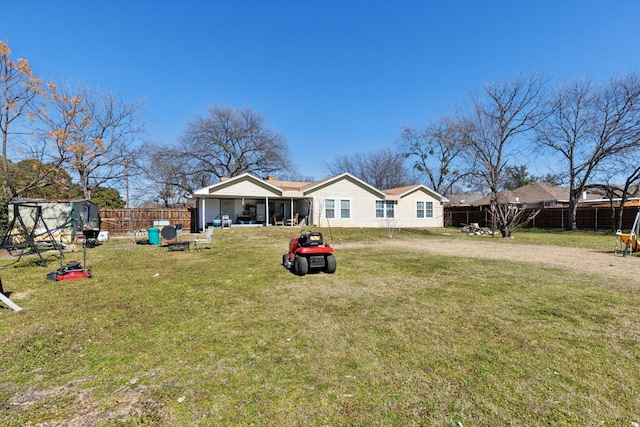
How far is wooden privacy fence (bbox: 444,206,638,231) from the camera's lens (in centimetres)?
2174

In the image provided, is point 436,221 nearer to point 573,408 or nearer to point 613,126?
point 613,126

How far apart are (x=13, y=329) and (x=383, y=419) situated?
4648 mm

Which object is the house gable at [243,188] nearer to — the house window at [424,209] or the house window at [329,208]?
the house window at [329,208]

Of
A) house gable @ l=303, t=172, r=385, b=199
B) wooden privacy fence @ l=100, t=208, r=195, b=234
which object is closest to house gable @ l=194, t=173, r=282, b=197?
house gable @ l=303, t=172, r=385, b=199

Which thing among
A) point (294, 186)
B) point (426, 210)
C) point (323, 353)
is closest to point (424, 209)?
point (426, 210)

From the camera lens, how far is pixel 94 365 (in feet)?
9.68

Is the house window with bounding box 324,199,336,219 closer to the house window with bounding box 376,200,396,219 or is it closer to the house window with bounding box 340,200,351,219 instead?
the house window with bounding box 340,200,351,219

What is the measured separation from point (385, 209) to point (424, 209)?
406cm

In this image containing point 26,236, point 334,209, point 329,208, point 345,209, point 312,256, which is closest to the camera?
point 312,256

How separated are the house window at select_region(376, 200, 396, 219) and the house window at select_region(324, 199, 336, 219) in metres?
3.90

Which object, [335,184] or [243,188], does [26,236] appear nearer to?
[243,188]

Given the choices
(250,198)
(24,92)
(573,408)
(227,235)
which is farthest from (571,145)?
(24,92)

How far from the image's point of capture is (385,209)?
24469 mm

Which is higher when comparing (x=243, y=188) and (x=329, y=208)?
(x=243, y=188)
